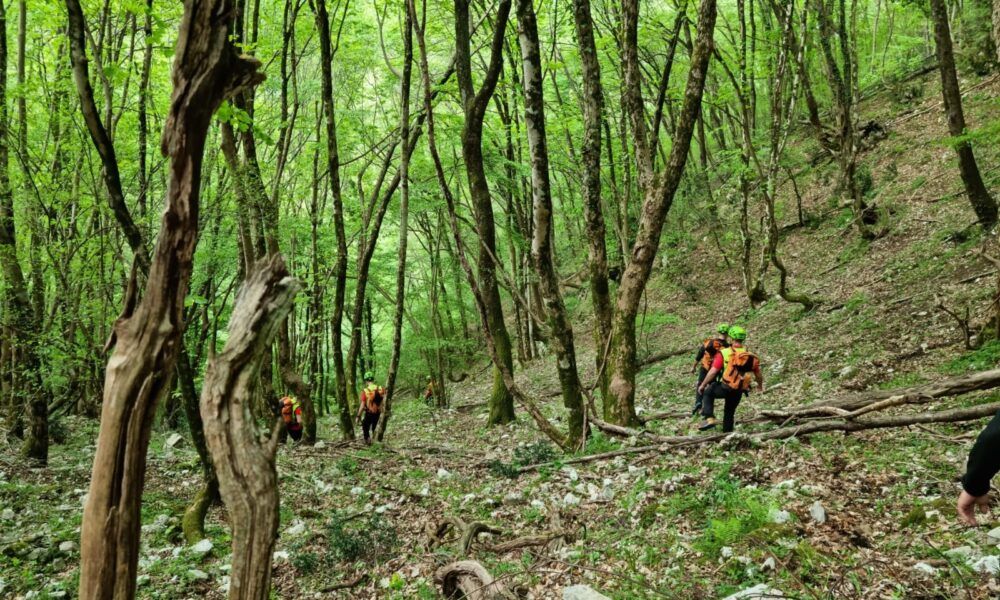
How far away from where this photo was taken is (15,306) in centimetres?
935

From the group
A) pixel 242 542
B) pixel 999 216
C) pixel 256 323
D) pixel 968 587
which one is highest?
pixel 999 216

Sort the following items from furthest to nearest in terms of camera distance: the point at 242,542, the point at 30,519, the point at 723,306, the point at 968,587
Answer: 1. the point at 723,306
2. the point at 30,519
3. the point at 968,587
4. the point at 242,542

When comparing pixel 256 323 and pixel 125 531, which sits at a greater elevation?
pixel 256 323

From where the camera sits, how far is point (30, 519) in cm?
761

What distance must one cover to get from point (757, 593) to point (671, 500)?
2.46 m

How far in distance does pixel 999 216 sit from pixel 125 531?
1535 cm

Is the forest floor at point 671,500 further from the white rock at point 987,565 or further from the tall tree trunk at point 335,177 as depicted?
the tall tree trunk at point 335,177

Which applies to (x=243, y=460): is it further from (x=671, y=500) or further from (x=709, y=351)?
(x=709, y=351)

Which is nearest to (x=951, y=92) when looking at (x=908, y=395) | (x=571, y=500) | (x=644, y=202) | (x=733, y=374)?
(x=644, y=202)

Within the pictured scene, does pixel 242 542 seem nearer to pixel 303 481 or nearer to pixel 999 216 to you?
pixel 303 481

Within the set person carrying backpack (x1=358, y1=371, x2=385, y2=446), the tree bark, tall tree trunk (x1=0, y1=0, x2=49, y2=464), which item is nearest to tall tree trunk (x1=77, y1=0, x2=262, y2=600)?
the tree bark

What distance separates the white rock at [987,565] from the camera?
3.55 metres

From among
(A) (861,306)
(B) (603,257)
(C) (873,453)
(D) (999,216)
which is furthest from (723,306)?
(C) (873,453)

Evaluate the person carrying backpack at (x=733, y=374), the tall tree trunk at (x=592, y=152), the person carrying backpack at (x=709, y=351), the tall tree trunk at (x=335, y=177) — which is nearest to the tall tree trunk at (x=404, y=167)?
the tall tree trunk at (x=335, y=177)
